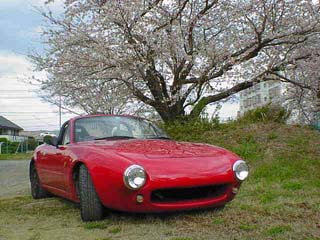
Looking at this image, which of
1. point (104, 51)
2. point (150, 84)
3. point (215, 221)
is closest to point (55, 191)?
point (215, 221)

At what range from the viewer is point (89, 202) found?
394 centimetres

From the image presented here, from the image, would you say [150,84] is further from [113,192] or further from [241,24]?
[113,192]

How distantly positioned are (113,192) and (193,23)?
7.48m

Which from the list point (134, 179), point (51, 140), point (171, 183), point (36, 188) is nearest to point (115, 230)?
point (134, 179)

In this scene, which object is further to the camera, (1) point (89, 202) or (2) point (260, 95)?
(2) point (260, 95)

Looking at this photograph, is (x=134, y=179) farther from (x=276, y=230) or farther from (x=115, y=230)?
(x=276, y=230)

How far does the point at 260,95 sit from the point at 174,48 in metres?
8.32

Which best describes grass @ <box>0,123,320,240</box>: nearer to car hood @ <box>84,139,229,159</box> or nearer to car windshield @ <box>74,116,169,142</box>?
car hood @ <box>84,139,229,159</box>

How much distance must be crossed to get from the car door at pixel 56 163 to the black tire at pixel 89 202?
0.67 meters

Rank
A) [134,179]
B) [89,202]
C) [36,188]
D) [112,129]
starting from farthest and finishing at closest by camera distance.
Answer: [36,188]
[112,129]
[89,202]
[134,179]

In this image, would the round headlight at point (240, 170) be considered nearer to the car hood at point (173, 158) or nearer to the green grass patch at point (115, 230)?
the car hood at point (173, 158)

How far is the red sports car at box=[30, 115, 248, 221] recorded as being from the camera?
Result: 359cm

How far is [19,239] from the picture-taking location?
3.51 m

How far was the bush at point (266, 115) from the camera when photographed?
10992 millimetres
